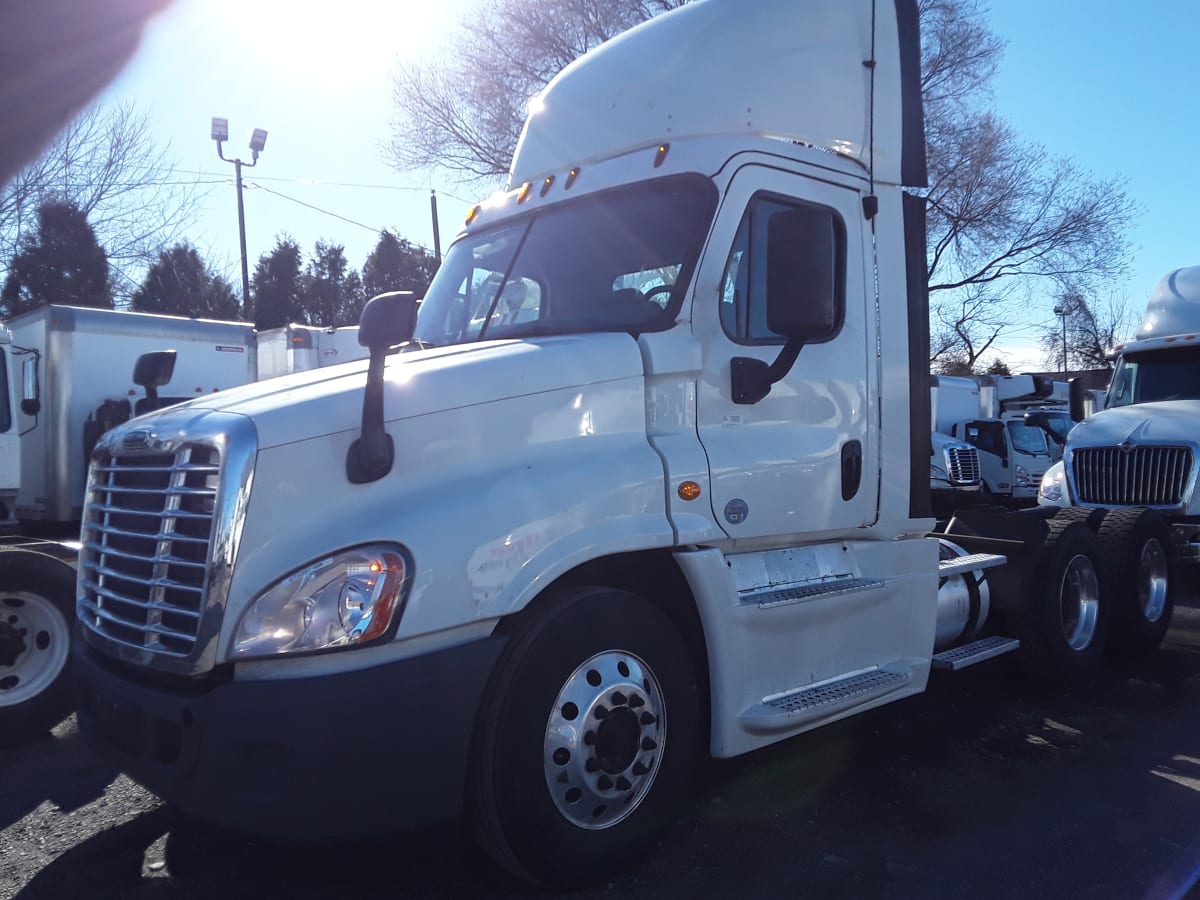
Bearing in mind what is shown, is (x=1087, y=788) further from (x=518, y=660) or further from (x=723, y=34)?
(x=723, y=34)

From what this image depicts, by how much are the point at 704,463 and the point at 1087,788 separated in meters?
2.56

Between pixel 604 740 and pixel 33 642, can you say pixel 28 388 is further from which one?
pixel 604 740

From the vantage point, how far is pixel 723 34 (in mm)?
4578

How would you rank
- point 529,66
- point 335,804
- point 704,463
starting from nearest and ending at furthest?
1. point 335,804
2. point 704,463
3. point 529,66

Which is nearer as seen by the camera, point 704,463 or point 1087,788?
point 704,463

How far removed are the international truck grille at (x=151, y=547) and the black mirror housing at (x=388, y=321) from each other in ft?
2.05

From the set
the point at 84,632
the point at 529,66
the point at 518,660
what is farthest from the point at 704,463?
the point at 529,66

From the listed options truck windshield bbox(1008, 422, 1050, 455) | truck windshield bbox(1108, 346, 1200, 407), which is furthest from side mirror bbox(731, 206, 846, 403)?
truck windshield bbox(1008, 422, 1050, 455)

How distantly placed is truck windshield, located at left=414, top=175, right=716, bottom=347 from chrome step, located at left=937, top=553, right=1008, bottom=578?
249 centimetres

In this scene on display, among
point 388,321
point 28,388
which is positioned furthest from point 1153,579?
point 28,388

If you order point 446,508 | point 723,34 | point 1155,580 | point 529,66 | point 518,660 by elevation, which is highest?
point 529,66

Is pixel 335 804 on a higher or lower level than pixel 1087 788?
higher

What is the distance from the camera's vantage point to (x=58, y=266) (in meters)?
23.3

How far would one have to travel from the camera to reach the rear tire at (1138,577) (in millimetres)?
6895
